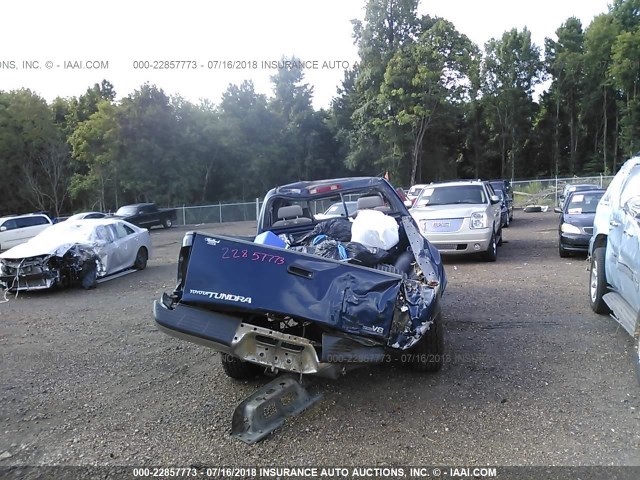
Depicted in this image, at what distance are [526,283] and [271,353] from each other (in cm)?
634

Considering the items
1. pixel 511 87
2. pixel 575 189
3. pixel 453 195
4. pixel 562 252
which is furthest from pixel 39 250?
pixel 511 87

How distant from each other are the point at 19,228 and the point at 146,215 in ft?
35.9

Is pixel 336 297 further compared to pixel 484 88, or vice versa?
pixel 484 88

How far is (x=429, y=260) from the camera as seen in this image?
5387mm

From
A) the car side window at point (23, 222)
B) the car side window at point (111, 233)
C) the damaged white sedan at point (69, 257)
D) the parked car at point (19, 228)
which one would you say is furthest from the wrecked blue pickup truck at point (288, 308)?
the car side window at point (23, 222)

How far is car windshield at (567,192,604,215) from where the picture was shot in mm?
12008

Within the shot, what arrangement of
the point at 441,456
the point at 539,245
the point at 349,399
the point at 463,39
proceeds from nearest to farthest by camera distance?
the point at 441,456
the point at 349,399
the point at 539,245
the point at 463,39

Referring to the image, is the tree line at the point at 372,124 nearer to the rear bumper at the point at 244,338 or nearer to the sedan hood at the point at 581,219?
the sedan hood at the point at 581,219

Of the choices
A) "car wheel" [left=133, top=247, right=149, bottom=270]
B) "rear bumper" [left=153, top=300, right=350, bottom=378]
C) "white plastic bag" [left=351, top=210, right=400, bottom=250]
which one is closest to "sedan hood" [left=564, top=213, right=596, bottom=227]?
"white plastic bag" [left=351, top=210, right=400, bottom=250]

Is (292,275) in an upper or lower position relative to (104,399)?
upper

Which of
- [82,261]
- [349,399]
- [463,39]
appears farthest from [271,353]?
[463,39]

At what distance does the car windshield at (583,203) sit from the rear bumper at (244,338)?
32.7ft

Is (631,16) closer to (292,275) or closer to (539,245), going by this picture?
(539,245)

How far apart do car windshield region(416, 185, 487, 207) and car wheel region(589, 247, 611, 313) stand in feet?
17.8
